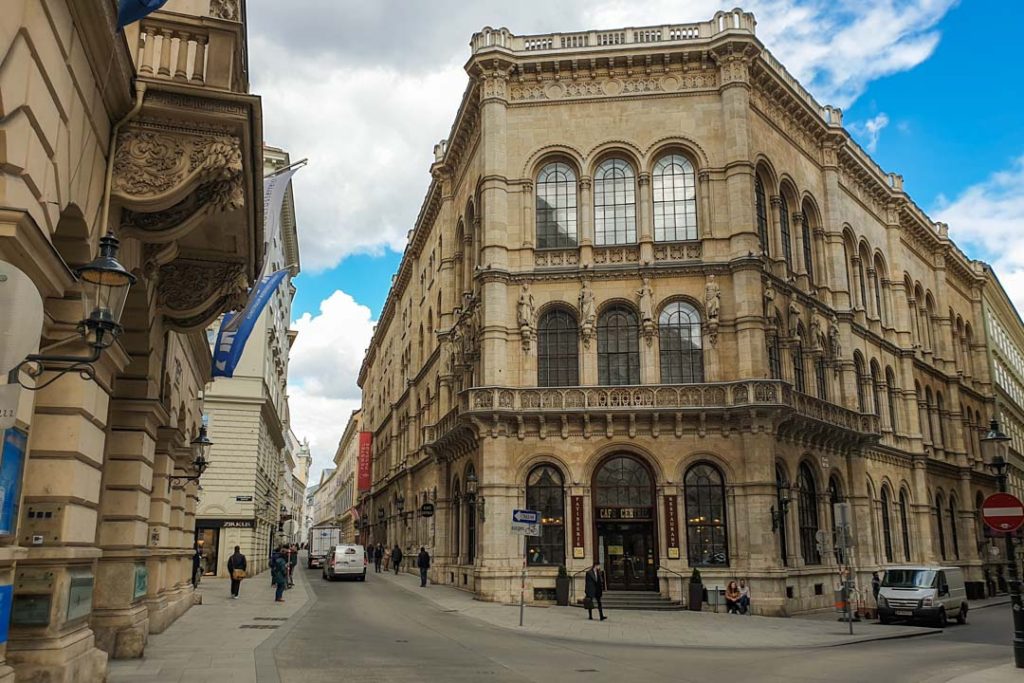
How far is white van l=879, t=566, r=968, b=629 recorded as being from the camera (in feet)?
91.6

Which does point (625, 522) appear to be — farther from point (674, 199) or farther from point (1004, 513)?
point (1004, 513)

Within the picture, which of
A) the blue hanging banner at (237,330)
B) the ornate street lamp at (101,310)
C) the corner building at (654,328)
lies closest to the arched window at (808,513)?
the corner building at (654,328)

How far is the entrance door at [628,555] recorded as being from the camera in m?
31.2

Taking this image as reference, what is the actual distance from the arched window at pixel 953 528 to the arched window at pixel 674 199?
1126 inches

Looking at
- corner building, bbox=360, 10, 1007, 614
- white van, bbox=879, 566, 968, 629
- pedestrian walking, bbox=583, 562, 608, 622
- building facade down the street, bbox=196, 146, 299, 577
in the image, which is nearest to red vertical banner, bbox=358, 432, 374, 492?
building facade down the street, bbox=196, 146, 299, 577

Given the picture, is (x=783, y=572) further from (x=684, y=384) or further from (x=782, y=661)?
(x=782, y=661)

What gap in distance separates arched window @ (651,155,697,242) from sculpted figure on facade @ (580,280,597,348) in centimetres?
366

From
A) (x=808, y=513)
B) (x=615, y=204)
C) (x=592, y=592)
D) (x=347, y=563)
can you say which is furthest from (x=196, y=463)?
(x=808, y=513)

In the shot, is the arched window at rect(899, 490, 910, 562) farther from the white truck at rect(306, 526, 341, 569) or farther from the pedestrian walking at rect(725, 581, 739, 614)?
the white truck at rect(306, 526, 341, 569)

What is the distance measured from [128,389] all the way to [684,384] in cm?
2080

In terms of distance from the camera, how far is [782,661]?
709 inches

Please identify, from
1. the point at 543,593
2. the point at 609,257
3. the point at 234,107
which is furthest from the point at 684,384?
the point at 234,107

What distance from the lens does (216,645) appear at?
1767 cm

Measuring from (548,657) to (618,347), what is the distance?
17.0m
